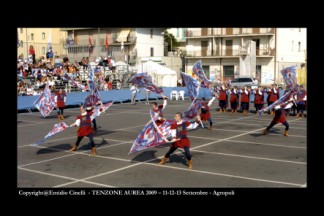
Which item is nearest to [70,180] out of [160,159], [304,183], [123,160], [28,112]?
[123,160]

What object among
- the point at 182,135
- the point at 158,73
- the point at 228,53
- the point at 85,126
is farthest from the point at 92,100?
the point at 228,53

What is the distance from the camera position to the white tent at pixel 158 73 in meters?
38.5

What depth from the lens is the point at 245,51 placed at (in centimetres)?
5012

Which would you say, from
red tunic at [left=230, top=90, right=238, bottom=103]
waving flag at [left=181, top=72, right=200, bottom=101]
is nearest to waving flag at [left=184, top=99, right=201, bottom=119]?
waving flag at [left=181, top=72, right=200, bottom=101]

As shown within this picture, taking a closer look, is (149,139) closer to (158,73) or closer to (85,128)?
(85,128)

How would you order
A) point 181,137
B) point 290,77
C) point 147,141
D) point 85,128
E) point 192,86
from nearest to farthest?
1. point 181,137
2. point 147,141
3. point 85,128
4. point 192,86
5. point 290,77

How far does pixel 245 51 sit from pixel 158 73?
15980 millimetres

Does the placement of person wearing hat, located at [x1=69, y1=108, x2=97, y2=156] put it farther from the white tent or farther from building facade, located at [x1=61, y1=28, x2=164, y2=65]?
building facade, located at [x1=61, y1=28, x2=164, y2=65]

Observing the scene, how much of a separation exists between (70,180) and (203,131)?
8.68m

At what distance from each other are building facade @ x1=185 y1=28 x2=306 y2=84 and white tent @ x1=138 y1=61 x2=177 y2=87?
9.88 m

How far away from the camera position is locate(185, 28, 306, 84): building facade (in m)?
49.9

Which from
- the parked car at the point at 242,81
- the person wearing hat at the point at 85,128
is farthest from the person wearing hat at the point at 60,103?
the parked car at the point at 242,81
